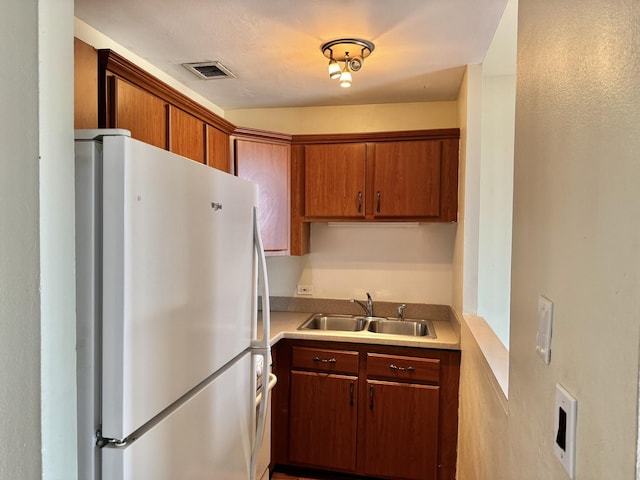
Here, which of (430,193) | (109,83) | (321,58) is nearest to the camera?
(109,83)

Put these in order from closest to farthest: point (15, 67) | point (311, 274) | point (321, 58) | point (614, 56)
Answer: point (614, 56) < point (15, 67) < point (321, 58) < point (311, 274)

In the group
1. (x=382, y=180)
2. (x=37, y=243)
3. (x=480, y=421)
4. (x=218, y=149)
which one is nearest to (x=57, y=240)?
(x=37, y=243)

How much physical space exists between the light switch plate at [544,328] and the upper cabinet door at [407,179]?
184cm

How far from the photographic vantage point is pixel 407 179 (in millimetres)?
2586

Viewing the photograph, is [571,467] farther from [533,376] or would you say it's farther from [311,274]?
[311,274]

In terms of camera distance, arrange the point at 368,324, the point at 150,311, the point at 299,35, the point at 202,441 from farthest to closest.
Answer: the point at 368,324 < the point at 299,35 < the point at 202,441 < the point at 150,311

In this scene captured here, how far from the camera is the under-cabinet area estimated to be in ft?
7.51

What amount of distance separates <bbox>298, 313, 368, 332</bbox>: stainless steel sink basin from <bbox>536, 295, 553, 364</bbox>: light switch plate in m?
2.11

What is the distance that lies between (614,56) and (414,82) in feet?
6.75

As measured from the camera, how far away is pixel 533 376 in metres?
0.80

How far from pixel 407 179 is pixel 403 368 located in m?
1.17

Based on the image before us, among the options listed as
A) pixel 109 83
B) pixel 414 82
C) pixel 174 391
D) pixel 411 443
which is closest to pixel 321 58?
pixel 414 82

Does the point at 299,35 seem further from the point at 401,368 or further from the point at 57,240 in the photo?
the point at 401,368

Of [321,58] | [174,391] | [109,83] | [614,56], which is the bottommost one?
[174,391]
